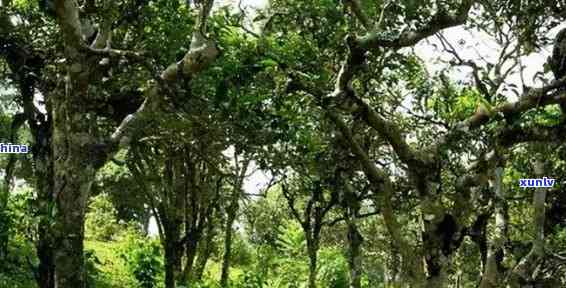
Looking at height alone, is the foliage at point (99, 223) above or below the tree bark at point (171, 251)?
above

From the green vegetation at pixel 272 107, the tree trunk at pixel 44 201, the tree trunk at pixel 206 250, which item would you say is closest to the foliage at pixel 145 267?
the green vegetation at pixel 272 107

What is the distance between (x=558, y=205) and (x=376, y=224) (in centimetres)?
2808

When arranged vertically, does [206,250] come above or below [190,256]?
above

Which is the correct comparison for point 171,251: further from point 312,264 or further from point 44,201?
point 44,201

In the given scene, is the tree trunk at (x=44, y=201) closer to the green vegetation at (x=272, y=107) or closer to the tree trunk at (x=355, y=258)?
the green vegetation at (x=272, y=107)

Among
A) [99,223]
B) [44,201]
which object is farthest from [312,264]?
[99,223]

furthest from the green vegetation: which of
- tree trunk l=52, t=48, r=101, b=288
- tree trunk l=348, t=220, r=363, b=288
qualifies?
tree trunk l=348, t=220, r=363, b=288

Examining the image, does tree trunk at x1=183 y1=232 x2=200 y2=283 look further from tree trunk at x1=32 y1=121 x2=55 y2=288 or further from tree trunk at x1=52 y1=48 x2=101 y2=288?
tree trunk at x1=52 y1=48 x2=101 y2=288

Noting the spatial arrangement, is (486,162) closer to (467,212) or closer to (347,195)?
(467,212)

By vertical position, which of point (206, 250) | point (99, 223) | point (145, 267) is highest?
point (99, 223)

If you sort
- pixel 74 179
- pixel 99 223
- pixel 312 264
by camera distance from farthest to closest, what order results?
pixel 99 223 → pixel 312 264 → pixel 74 179

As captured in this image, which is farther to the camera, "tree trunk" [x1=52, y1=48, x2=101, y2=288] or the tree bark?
the tree bark

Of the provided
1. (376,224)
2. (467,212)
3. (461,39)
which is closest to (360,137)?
(461,39)

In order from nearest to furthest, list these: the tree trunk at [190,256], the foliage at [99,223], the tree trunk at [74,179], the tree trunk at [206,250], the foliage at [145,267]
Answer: the tree trunk at [74,179] < the foliage at [145,267] < the tree trunk at [190,256] < the tree trunk at [206,250] < the foliage at [99,223]
